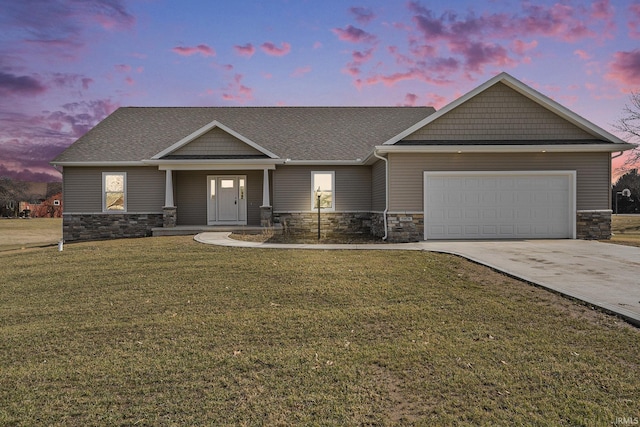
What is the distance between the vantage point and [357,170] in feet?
58.7

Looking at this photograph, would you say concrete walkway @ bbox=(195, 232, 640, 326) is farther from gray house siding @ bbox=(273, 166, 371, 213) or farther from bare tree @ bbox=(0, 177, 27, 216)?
bare tree @ bbox=(0, 177, 27, 216)

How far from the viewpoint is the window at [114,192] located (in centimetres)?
1775

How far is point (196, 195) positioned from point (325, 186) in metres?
6.22

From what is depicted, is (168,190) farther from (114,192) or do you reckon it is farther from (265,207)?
(265,207)

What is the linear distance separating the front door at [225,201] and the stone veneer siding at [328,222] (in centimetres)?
210

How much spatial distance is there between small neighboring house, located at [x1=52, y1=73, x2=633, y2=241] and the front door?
5cm

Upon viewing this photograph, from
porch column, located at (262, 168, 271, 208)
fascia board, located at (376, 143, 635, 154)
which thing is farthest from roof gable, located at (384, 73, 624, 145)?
porch column, located at (262, 168, 271, 208)

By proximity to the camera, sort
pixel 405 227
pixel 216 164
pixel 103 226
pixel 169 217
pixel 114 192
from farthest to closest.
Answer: pixel 114 192, pixel 103 226, pixel 169 217, pixel 216 164, pixel 405 227

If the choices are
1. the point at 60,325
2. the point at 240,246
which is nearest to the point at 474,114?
the point at 240,246

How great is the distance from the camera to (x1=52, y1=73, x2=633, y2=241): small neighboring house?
45.4ft

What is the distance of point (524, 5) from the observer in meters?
13.1

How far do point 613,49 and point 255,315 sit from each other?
1813cm

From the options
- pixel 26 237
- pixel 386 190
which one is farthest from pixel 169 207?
pixel 26 237

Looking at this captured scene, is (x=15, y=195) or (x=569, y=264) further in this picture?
(x=15, y=195)
